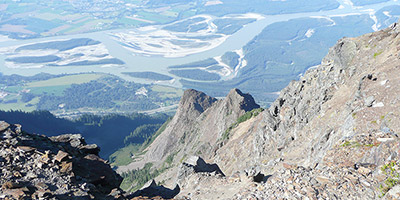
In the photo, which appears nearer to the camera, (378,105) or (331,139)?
(378,105)

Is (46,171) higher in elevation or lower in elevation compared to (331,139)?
higher

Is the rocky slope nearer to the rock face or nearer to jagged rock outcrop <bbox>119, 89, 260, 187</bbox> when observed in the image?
the rock face

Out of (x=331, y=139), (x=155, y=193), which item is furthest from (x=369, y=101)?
(x=155, y=193)

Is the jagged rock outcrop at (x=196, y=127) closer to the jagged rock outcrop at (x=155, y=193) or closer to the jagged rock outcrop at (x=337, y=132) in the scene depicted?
the jagged rock outcrop at (x=337, y=132)

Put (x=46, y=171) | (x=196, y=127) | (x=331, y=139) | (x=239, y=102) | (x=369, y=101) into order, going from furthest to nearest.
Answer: (x=196, y=127) < (x=239, y=102) < (x=369, y=101) < (x=331, y=139) < (x=46, y=171)

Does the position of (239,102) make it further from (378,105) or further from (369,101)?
(378,105)

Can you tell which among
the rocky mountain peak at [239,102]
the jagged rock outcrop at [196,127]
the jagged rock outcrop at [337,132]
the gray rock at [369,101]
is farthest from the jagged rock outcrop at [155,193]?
the rocky mountain peak at [239,102]

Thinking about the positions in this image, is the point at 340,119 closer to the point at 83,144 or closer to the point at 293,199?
the point at 293,199
